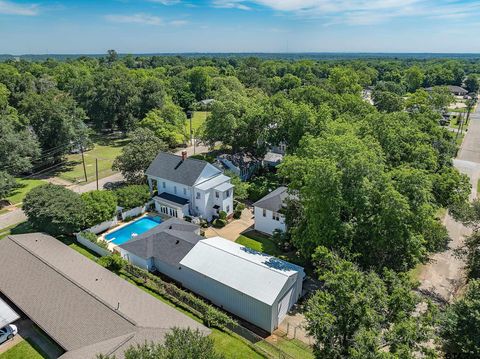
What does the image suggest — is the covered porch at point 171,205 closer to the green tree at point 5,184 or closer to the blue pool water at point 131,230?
the blue pool water at point 131,230

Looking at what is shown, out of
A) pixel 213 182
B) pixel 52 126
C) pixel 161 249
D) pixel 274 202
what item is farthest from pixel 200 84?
pixel 161 249

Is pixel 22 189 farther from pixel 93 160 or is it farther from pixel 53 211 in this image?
pixel 53 211

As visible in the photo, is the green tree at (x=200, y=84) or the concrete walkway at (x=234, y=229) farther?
the green tree at (x=200, y=84)

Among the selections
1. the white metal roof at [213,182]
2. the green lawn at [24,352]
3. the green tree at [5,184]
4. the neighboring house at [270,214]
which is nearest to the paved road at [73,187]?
the green tree at [5,184]

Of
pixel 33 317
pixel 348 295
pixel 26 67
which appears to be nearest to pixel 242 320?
pixel 348 295

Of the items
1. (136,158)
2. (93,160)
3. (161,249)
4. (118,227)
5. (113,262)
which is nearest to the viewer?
(113,262)

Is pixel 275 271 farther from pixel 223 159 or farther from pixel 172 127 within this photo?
pixel 172 127
